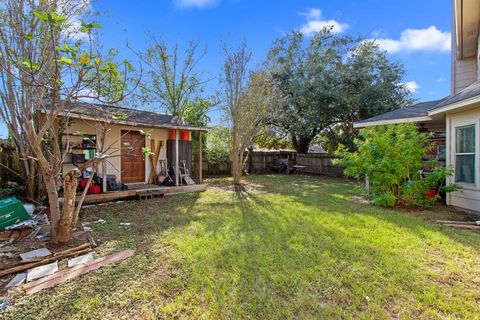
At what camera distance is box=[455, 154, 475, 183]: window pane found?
223 inches

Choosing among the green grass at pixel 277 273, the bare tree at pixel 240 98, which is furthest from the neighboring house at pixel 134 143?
the green grass at pixel 277 273

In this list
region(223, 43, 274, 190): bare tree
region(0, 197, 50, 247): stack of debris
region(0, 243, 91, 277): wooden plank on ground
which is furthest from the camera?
region(223, 43, 274, 190): bare tree

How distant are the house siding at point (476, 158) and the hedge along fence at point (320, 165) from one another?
7650 mm

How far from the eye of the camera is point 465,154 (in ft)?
19.1

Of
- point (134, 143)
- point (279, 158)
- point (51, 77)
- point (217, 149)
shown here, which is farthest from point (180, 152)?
point (279, 158)

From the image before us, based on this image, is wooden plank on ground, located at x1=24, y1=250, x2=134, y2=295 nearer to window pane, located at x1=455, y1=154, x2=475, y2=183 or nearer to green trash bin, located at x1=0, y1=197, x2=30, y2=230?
green trash bin, located at x1=0, y1=197, x2=30, y2=230

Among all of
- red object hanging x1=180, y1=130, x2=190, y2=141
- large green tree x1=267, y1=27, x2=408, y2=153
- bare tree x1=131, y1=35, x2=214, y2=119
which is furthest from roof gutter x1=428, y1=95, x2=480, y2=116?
bare tree x1=131, y1=35, x2=214, y2=119

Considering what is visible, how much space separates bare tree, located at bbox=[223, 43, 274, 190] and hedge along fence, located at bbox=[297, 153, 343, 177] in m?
6.40

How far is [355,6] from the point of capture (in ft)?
34.6

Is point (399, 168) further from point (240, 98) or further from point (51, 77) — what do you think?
point (51, 77)

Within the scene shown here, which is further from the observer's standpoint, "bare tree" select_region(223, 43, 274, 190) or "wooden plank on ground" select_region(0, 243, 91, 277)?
"bare tree" select_region(223, 43, 274, 190)

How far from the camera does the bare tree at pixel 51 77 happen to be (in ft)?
10.2

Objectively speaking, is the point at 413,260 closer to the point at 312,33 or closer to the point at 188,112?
the point at 188,112

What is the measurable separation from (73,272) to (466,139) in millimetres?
8080
